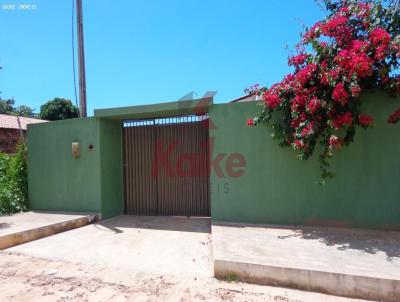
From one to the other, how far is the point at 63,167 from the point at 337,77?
22.8 feet

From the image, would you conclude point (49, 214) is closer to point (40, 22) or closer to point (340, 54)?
point (40, 22)

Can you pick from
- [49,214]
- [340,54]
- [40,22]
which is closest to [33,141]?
[49,214]

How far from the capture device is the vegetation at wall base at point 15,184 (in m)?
7.54

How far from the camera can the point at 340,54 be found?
4176 mm

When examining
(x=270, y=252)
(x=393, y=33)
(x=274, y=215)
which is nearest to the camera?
(x=270, y=252)

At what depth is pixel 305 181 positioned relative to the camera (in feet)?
17.0

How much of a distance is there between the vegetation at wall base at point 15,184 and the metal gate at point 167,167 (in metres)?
3.25

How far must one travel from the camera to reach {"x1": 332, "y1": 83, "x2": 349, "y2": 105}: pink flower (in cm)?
402

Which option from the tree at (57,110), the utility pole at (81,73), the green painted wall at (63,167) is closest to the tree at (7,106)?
the tree at (57,110)

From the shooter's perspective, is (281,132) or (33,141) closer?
(281,132)

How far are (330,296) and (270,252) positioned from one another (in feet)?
3.05

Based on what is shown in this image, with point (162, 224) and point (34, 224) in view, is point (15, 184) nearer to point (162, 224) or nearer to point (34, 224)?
point (34, 224)

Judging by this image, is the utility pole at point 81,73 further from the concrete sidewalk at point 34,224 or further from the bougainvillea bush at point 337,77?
the bougainvillea bush at point 337,77

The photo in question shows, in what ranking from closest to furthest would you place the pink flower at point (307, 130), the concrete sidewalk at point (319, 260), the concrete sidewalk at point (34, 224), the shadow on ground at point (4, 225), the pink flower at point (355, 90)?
the concrete sidewalk at point (319, 260)
the pink flower at point (355, 90)
the pink flower at point (307, 130)
the concrete sidewalk at point (34, 224)
the shadow on ground at point (4, 225)
